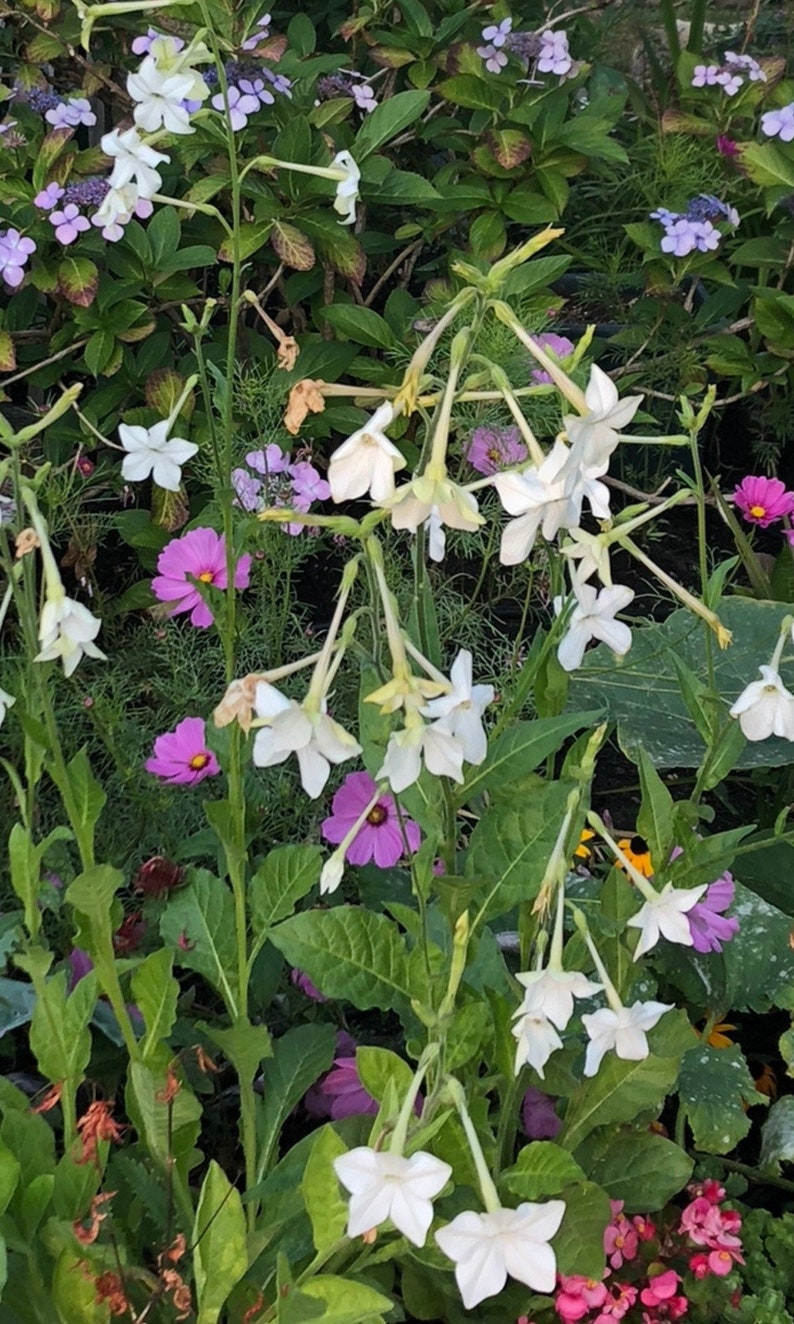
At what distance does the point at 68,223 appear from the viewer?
5.75 ft

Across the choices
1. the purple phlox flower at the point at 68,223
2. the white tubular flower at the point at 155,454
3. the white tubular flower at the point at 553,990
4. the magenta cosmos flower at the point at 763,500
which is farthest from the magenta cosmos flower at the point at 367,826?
the purple phlox flower at the point at 68,223

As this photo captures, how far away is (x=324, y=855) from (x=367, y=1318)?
0.66 metres

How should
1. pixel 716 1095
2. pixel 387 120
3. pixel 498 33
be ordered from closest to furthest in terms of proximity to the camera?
pixel 716 1095 → pixel 387 120 → pixel 498 33

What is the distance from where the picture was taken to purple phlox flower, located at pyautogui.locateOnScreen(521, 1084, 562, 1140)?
1.06m

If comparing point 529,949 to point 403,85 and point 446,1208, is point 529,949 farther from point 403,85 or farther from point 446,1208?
point 403,85

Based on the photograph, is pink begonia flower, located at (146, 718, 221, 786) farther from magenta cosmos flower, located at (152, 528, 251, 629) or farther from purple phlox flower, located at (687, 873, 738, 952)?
purple phlox flower, located at (687, 873, 738, 952)

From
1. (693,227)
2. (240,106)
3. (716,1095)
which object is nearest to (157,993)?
(716,1095)

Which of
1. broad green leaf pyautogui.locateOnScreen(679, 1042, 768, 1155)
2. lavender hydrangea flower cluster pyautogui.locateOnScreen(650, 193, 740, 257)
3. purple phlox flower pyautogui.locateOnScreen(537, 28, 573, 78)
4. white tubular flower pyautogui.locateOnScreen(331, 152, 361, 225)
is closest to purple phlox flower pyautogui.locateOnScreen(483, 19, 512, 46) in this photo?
purple phlox flower pyautogui.locateOnScreen(537, 28, 573, 78)

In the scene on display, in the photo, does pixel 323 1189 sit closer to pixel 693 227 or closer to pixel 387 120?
pixel 387 120

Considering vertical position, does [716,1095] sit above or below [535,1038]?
below

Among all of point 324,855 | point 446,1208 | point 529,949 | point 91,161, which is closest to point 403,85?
point 91,161

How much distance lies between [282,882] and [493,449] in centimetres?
88

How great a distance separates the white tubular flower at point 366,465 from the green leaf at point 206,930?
20.8 inches

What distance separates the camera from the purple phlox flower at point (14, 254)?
1767 mm
